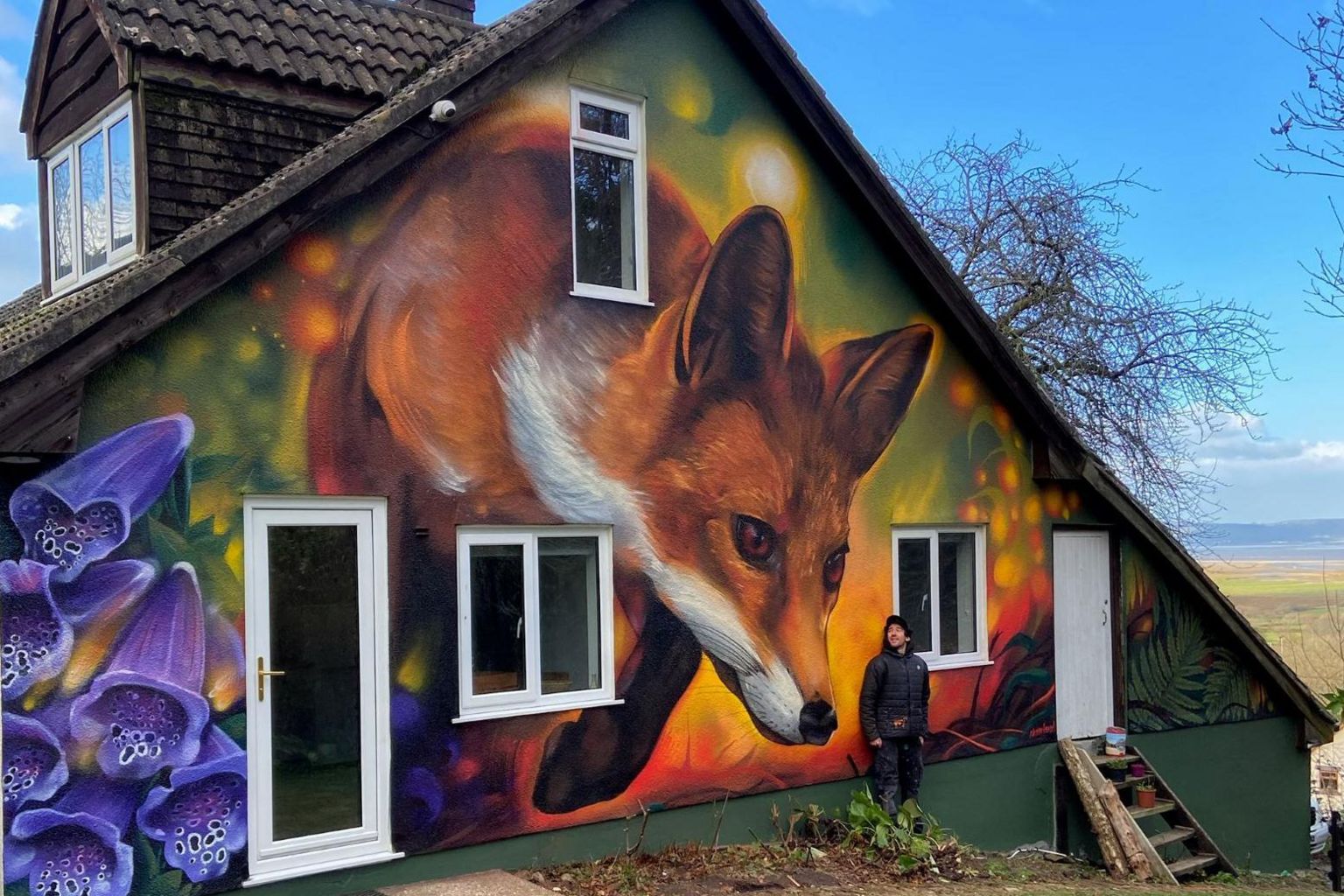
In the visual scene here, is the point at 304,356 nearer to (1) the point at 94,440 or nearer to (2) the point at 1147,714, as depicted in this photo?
(1) the point at 94,440

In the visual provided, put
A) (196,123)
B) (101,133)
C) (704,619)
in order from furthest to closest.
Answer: (704,619)
(101,133)
(196,123)

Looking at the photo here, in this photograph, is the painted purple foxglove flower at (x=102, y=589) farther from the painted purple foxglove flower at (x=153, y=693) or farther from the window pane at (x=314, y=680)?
the window pane at (x=314, y=680)

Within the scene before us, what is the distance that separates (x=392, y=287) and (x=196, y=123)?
1824 millimetres

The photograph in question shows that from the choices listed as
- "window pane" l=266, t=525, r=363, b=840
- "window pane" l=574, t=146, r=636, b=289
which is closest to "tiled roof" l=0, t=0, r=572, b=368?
"window pane" l=574, t=146, r=636, b=289

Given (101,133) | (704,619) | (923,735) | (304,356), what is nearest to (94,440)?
(304,356)

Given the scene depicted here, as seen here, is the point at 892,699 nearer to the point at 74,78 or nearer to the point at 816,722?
the point at 816,722

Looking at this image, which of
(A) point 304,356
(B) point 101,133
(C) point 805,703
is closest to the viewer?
(A) point 304,356

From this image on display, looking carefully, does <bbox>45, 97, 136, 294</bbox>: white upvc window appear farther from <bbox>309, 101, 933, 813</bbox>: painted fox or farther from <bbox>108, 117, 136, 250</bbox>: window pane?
<bbox>309, 101, 933, 813</bbox>: painted fox

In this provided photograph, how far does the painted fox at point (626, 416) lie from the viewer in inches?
325

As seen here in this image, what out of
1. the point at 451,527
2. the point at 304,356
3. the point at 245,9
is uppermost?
the point at 245,9

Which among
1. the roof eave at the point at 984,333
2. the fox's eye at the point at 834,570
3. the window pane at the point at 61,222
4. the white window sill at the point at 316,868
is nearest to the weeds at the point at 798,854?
the white window sill at the point at 316,868

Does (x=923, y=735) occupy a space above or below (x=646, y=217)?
below

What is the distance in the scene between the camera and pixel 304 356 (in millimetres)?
7805

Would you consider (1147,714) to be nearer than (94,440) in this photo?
No
